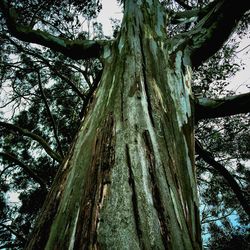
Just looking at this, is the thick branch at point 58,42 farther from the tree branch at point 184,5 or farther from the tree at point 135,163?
the tree branch at point 184,5

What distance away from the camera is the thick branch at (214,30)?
1625mm

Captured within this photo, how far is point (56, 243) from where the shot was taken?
0.57m

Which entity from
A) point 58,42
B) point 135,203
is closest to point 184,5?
point 58,42

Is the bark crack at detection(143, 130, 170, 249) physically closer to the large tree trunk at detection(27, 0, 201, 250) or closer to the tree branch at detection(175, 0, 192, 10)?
the large tree trunk at detection(27, 0, 201, 250)

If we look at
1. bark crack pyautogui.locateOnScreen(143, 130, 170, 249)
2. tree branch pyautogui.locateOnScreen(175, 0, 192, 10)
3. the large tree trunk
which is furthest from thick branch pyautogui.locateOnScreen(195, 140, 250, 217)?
tree branch pyautogui.locateOnScreen(175, 0, 192, 10)

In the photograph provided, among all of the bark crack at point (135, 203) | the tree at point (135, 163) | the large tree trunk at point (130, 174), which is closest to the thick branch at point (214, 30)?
the tree at point (135, 163)

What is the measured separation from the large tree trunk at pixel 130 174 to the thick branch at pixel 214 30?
0.58m

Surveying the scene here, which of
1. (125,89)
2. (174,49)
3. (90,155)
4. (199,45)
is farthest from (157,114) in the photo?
(199,45)

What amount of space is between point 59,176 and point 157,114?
39 centimetres

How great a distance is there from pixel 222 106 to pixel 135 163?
2.62 feet

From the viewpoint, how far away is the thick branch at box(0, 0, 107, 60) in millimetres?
1913

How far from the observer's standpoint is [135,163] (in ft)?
2.26

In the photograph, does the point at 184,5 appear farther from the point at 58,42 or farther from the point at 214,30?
the point at 58,42

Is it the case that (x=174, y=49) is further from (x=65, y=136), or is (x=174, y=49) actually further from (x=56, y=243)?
(x=65, y=136)
